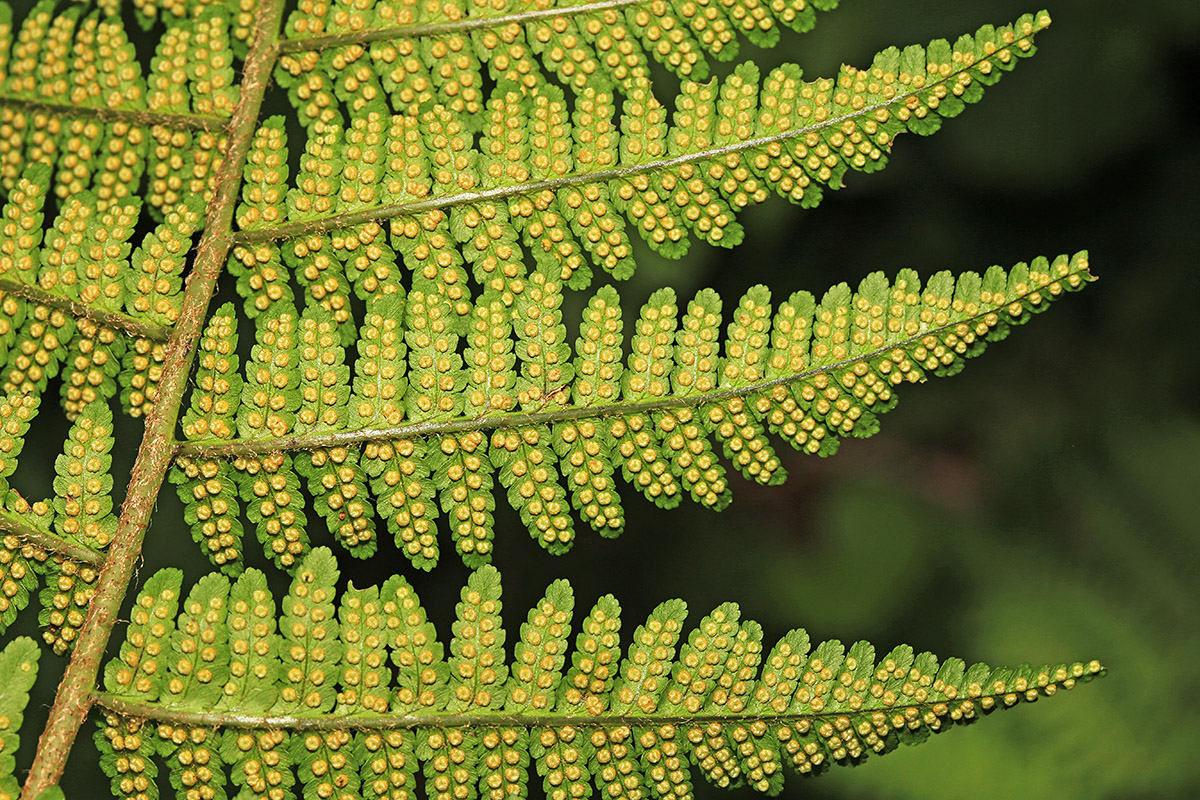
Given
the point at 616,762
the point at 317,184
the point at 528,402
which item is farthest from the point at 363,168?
the point at 616,762

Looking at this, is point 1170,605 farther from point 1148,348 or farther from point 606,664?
point 606,664

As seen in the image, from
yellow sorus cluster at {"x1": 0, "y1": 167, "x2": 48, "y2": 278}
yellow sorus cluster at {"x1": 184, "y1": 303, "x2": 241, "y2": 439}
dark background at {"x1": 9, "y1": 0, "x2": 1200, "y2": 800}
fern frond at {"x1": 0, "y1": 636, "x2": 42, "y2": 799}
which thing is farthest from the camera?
dark background at {"x1": 9, "y1": 0, "x2": 1200, "y2": 800}

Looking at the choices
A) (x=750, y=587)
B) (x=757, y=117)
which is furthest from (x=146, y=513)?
(x=750, y=587)

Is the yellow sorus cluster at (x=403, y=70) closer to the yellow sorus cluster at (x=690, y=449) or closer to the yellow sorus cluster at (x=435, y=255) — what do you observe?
the yellow sorus cluster at (x=435, y=255)

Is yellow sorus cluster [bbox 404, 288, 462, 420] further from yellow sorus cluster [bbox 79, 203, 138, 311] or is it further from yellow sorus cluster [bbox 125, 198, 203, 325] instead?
yellow sorus cluster [bbox 79, 203, 138, 311]

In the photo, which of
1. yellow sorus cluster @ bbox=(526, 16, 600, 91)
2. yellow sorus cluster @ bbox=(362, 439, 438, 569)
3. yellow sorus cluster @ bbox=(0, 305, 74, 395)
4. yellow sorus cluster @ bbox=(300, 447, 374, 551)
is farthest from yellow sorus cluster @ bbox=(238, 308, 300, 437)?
yellow sorus cluster @ bbox=(526, 16, 600, 91)

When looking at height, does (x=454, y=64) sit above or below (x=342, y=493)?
above

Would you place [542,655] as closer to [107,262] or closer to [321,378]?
[321,378]
